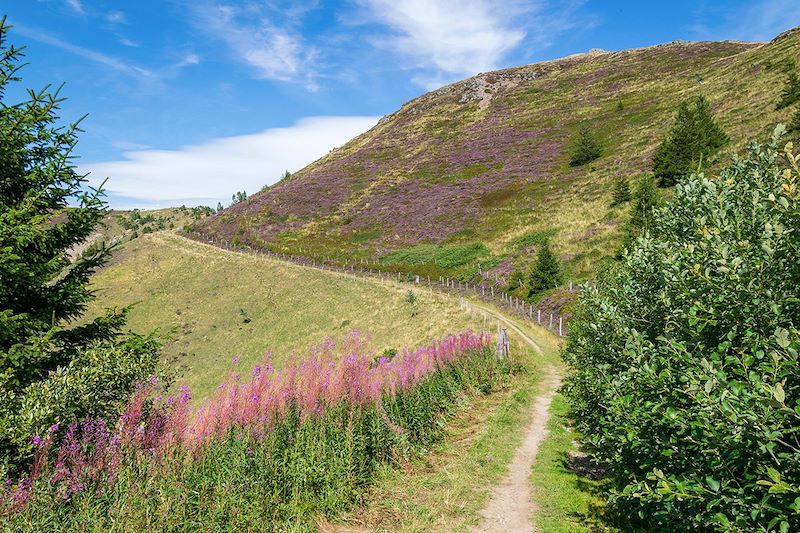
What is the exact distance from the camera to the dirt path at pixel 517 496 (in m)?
6.57

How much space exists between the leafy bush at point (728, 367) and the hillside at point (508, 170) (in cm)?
3139

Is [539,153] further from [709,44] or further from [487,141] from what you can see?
[709,44]

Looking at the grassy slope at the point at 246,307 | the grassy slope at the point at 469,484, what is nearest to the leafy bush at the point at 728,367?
the grassy slope at the point at 469,484

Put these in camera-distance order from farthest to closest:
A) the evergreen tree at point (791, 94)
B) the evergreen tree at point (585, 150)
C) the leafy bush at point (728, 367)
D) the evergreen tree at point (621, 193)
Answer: the evergreen tree at point (585, 150)
the evergreen tree at point (621, 193)
the evergreen tree at point (791, 94)
the leafy bush at point (728, 367)

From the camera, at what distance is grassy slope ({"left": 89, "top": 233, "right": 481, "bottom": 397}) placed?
3238cm

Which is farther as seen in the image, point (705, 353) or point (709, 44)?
point (709, 44)

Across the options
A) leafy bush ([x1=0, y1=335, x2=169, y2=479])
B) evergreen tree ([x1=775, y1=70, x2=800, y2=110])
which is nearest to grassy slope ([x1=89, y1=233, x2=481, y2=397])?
leafy bush ([x1=0, y1=335, x2=169, y2=479])

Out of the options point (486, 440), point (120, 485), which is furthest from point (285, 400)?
point (486, 440)

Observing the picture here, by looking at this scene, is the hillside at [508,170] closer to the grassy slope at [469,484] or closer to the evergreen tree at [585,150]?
the evergreen tree at [585,150]

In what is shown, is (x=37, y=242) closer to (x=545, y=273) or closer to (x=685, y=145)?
(x=545, y=273)

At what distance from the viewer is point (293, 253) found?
6109 cm

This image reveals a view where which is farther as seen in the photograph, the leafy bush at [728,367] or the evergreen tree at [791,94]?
the evergreen tree at [791,94]

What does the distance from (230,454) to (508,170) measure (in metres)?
72.1

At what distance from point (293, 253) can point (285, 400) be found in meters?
56.1
